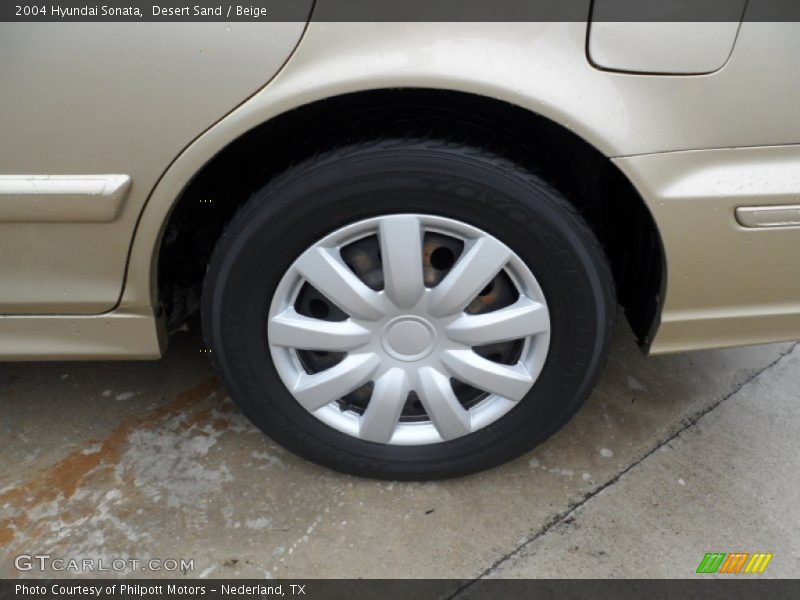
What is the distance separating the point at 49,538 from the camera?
1742 mm

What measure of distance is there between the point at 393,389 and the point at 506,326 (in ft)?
1.08

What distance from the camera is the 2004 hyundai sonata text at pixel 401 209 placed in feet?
4.51

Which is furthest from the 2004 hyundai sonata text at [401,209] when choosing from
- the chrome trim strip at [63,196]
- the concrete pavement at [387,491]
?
the concrete pavement at [387,491]

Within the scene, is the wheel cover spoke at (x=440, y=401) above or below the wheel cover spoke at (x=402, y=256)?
below

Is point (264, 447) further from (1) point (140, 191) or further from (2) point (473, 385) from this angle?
(1) point (140, 191)

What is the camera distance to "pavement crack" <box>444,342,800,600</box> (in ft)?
5.53

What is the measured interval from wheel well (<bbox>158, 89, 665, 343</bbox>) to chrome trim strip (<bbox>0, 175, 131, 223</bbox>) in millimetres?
181

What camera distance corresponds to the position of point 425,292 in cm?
161

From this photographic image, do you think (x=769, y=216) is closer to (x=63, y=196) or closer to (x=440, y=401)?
(x=440, y=401)

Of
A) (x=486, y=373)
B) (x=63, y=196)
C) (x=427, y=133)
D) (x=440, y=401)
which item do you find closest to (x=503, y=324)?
(x=486, y=373)

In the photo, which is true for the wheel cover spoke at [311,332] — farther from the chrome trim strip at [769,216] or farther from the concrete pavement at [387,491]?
the chrome trim strip at [769,216]
